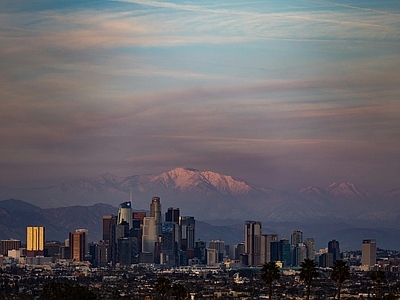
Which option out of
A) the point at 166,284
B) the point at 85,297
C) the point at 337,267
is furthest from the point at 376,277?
the point at 85,297

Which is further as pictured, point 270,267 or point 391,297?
point 391,297

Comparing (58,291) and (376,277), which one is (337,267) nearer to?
(376,277)

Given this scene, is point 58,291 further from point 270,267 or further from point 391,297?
point 391,297

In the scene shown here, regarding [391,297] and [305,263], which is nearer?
[305,263]

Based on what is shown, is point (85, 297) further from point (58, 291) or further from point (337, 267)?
point (337, 267)

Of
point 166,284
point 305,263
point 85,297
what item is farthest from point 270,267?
point 85,297

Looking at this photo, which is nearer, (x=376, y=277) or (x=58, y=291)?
(x=376, y=277)

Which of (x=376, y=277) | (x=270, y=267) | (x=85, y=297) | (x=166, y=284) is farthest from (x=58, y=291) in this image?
(x=376, y=277)
